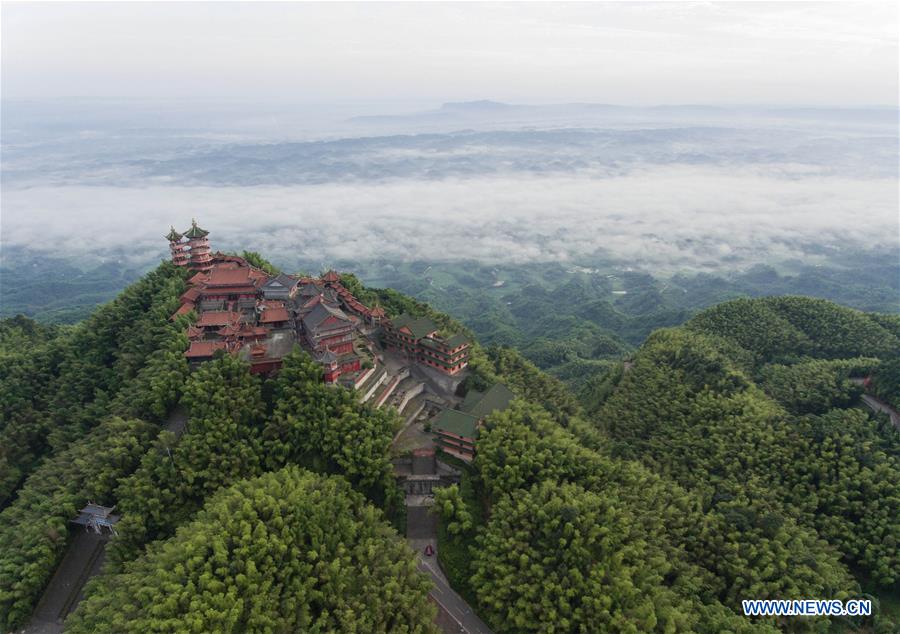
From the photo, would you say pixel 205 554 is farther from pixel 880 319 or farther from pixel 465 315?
pixel 465 315

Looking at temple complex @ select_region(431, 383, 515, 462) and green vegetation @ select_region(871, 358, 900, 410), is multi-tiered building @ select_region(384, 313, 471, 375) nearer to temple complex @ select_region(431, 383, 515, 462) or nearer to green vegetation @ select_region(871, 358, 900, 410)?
temple complex @ select_region(431, 383, 515, 462)

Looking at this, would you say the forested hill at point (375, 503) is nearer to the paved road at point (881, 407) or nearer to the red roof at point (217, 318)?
the paved road at point (881, 407)

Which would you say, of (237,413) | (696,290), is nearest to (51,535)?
(237,413)

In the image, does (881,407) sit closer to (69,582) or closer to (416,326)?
(416,326)

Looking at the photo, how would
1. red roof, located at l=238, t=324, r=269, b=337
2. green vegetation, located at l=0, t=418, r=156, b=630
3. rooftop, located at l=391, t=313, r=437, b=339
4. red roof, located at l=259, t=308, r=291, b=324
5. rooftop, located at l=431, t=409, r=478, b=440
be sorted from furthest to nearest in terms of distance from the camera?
1. rooftop, located at l=391, t=313, r=437, b=339
2. red roof, located at l=259, t=308, r=291, b=324
3. red roof, located at l=238, t=324, r=269, b=337
4. rooftop, located at l=431, t=409, r=478, b=440
5. green vegetation, located at l=0, t=418, r=156, b=630

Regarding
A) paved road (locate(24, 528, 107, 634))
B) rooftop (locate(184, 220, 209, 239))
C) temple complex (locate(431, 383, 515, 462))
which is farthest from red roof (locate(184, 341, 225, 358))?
rooftop (locate(184, 220, 209, 239))

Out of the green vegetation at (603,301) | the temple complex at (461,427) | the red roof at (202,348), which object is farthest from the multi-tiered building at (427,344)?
the green vegetation at (603,301)
